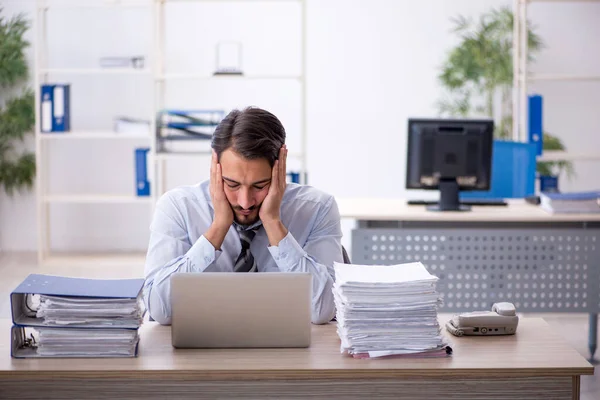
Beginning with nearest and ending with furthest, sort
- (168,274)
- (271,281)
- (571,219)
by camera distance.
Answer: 1. (271,281)
2. (168,274)
3. (571,219)

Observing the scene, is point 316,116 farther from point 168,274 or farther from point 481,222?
point 168,274

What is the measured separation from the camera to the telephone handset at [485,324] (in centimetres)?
233

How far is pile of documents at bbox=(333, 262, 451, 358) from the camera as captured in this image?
2133 millimetres

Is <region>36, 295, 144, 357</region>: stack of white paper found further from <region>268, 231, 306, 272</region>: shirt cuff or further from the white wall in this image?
the white wall

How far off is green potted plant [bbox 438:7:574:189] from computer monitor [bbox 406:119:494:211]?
2051mm

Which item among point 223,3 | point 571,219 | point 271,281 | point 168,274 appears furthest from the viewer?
point 223,3

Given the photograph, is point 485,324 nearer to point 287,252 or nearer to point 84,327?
point 287,252

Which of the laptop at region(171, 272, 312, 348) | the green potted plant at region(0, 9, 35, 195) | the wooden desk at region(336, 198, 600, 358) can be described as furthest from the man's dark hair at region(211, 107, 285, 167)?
the green potted plant at region(0, 9, 35, 195)

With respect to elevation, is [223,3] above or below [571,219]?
above

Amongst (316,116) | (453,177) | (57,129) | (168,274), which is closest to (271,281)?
(168,274)

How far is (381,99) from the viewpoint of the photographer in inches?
279

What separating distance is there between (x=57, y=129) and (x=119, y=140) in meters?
0.75

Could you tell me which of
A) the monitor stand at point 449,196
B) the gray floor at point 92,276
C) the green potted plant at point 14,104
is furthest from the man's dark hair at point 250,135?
the green potted plant at point 14,104

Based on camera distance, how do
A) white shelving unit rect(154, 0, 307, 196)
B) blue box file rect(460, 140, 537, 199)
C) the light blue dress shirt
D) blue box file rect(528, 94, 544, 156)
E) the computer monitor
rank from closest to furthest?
the light blue dress shirt, the computer monitor, blue box file rect(460, 140, 537, 199), blue box file rect(528, 94, 544, 156), white shelving unit rect(154, 0, 307, 196)
